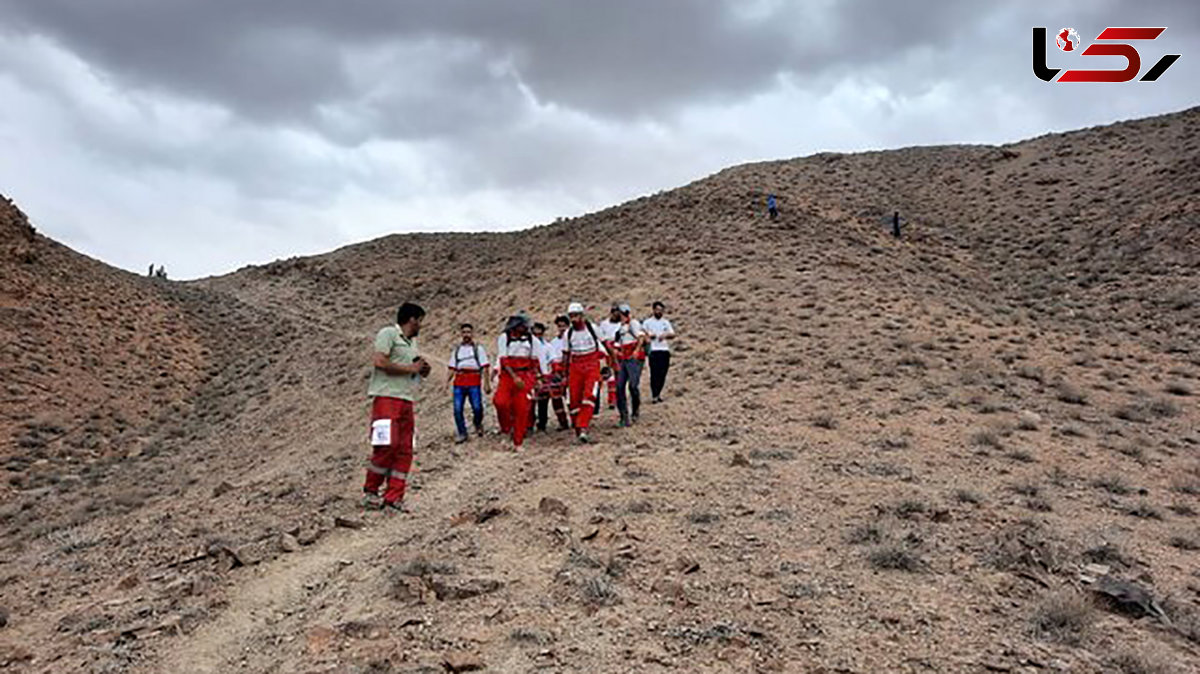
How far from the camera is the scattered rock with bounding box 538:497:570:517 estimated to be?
6801 mm

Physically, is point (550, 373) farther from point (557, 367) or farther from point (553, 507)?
point (553, 507)

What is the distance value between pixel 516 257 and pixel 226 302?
41.5 ft

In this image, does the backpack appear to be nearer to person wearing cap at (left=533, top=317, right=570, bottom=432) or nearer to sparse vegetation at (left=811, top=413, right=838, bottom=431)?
person wearing cap at (left=533, top=317, right=570, bottom=432)

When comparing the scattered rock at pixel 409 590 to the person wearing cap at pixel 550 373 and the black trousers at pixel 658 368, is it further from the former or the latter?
the black trousers at pixel 658 368

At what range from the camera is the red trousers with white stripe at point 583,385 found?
9992 mm

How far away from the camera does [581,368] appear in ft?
33.0

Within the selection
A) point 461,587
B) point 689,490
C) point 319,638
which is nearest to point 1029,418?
point 689,490

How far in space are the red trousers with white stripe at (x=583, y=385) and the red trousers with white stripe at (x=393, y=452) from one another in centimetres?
298

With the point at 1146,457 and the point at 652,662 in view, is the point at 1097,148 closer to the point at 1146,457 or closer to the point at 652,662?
the point at 1146,457

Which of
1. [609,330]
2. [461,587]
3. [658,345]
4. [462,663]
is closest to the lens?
[462,663]

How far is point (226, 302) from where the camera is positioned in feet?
113

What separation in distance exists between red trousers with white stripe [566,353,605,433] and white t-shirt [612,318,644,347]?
66cm

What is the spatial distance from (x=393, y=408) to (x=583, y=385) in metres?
3.31

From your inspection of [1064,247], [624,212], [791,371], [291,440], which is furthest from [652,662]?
[624,212]
